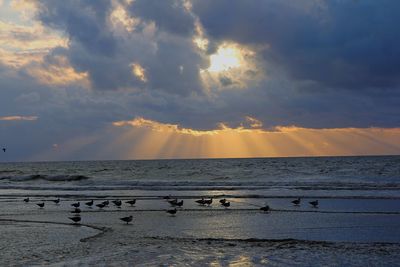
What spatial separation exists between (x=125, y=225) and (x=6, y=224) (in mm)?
4913

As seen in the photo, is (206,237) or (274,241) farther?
(206,237)

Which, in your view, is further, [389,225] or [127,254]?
[389,225]

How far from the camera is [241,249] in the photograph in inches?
553

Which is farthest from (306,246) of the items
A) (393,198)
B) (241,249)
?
(393,198)

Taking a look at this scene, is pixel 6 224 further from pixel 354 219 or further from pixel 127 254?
pixel 354 219

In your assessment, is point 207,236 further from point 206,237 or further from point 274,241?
point 274,241

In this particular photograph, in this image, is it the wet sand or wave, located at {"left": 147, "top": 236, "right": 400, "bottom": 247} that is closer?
the wet sand

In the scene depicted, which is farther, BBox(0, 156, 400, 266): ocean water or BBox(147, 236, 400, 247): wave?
BBox(147, 236, 400, 247): wave

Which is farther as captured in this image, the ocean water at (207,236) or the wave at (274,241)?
the wave at (274,241)

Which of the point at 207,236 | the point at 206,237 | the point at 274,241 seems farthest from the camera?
the point at 207,236

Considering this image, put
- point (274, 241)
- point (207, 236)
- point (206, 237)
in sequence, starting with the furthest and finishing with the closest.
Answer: point (207, 236)
point (206, 237)
point (274, 241)

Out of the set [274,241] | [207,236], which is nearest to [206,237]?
[207,236]

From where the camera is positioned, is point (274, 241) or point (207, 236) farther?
point (207, 236)

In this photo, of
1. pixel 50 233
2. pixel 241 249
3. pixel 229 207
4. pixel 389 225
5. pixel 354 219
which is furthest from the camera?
pixel 229 207
